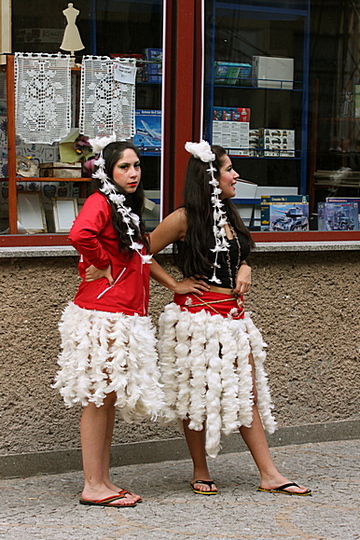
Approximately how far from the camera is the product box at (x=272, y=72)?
613 centimetres

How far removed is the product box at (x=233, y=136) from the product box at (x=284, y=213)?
37 centimetres

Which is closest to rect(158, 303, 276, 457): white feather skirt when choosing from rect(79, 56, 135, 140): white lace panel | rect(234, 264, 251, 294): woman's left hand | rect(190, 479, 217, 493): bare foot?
rect(234, 264, 251, 294): woman's left hand

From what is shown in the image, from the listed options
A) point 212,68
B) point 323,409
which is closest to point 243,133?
point 212,68

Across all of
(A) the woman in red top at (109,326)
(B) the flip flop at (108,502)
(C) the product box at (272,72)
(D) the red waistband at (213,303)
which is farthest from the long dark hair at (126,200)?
(C) the product box at (272,72)

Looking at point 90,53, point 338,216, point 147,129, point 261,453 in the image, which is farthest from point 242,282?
point 90,53

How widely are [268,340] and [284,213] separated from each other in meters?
0.93

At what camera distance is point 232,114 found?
606cm

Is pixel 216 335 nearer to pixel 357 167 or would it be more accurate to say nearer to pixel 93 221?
pixel 93 221

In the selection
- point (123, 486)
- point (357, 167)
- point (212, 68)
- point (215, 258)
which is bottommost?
point (123, 486)

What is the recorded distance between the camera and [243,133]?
6125 millimetres

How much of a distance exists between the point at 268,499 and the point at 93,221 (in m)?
1.80

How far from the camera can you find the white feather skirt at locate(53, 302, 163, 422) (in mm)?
4453

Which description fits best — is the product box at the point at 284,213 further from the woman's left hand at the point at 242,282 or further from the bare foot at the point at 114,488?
the bare foot at the point at 114,488

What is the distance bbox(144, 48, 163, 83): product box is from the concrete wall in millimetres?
1216
